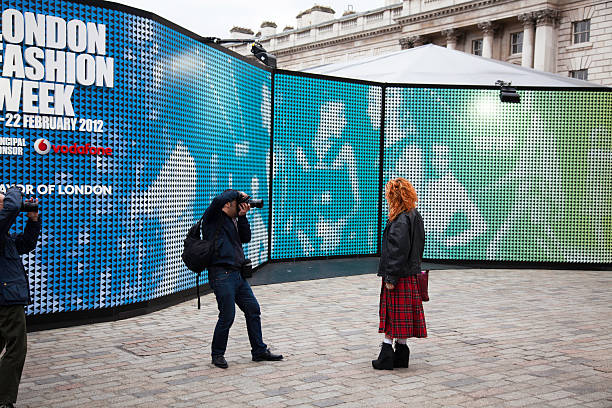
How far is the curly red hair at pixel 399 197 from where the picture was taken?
6.48 metres

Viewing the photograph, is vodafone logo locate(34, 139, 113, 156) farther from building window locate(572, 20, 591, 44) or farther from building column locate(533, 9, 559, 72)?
building window locate(572, 20, 591, 44)

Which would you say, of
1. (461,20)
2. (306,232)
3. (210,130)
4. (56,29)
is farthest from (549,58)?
(56,29)

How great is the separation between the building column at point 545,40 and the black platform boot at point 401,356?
4210 centimetres

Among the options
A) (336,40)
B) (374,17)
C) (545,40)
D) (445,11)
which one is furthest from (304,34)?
(545,40)

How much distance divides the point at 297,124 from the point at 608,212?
6.61 m

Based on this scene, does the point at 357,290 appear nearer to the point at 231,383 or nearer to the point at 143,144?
the point at 143,144

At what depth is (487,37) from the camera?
161 feet

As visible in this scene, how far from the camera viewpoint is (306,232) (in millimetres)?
13727

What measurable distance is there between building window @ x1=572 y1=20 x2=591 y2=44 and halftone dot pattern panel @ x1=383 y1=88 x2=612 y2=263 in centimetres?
3326

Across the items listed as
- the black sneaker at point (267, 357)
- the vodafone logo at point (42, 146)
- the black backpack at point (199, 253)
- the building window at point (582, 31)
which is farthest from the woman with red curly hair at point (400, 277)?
the building window at point (582, 31)

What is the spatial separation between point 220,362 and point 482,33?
158 feet

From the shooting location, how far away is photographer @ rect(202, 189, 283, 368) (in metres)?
6.43

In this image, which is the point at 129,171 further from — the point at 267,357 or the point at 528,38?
the point at 528,38

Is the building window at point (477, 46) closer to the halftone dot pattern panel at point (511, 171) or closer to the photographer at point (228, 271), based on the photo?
the halftone dot pattern panel at point (511, 171)
